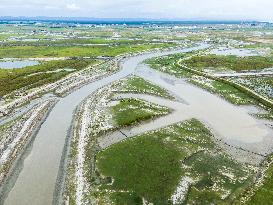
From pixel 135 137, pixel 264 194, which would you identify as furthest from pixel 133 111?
pixel 264 194

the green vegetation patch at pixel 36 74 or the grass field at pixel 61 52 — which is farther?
the grass field at pixel 61 52

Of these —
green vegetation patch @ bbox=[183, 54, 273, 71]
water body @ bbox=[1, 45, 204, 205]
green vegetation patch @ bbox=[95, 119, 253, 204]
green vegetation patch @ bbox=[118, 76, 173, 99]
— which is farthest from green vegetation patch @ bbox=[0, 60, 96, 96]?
green vegetation patch @ bbox=[95, 119, 253, 204]

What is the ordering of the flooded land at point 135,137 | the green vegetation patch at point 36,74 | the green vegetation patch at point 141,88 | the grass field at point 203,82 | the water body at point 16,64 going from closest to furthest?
the flooded land at point 135,137 < the grass field at point 203,82 < the green vegetation patch at point 141,88 < the green vegetation patch at point 36,74 < the water body at point 16,64

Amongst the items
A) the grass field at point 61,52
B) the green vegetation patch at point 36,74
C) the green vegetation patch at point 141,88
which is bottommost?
the grass field at point 61,52

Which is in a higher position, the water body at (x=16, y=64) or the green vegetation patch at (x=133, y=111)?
the green vegetation patch at (x=133, y=111)

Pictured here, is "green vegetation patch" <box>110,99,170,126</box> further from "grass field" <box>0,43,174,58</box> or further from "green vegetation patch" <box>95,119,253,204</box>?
"grass field" <box>0,43,174,58</box>

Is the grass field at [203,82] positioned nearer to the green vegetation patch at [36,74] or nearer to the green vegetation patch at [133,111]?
the green vegetation patch at [133,111]

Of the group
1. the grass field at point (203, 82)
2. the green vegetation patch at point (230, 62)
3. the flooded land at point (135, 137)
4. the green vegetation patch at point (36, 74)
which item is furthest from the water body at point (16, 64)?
the green vegetation patch at point (230, 62)

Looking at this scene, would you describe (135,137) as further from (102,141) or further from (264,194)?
(264,194)
